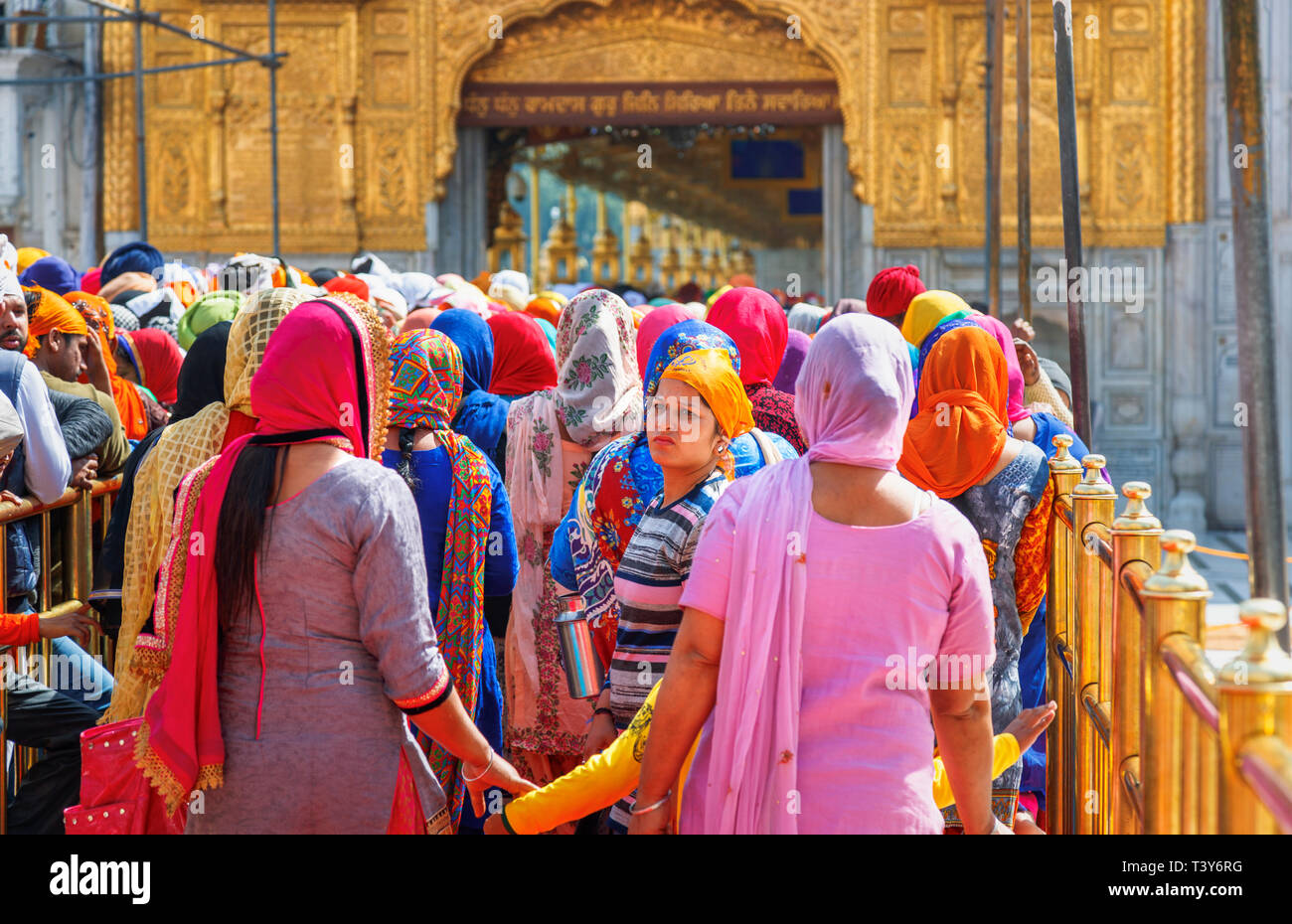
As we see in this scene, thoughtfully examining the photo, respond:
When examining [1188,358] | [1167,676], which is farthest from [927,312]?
[1188,358]

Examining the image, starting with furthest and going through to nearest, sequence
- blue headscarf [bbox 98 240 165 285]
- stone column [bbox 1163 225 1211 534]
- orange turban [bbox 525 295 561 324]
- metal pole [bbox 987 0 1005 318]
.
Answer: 1. stone column [bbox 1163 225 1211 534]
2. metal pole [bbox 987 0 1005 318]
3. blue headscarf [bbox 98 240 165 285]
4. orange turban [bbox 525 295 561 324]

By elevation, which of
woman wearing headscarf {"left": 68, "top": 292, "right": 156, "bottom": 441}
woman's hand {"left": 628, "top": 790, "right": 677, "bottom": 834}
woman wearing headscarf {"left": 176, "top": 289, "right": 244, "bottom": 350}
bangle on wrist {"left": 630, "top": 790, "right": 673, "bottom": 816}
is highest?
woman wearing headscarf {"left": 176, "top": 289, "right": 244, "bottom": 350}

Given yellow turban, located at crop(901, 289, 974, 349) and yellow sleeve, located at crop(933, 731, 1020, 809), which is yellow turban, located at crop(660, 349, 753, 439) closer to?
yellow sleeve, located at crop(933, 731, 1020, 809)

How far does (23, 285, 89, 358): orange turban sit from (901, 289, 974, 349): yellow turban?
3.09m

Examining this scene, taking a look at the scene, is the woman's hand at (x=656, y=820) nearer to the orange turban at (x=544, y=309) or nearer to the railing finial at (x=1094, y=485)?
the railing finial at (x=1094, y=485)

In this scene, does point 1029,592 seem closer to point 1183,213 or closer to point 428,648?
point 428,648

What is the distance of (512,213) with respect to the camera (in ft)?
68.1

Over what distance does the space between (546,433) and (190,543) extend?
2.01 metres

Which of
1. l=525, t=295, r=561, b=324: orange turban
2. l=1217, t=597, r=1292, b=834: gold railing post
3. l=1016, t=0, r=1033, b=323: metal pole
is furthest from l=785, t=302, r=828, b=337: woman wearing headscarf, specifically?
l=1217, t=597, r=1292, b=834: gold railing post

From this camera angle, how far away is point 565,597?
4027 millimetres

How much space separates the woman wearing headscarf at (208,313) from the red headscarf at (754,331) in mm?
2201

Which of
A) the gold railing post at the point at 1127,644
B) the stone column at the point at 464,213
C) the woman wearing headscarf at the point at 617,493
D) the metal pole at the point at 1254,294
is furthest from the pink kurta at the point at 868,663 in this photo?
the stone column at the point at 464,213

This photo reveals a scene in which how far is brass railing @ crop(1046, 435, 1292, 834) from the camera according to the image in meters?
1.84

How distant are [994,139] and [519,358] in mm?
6710
